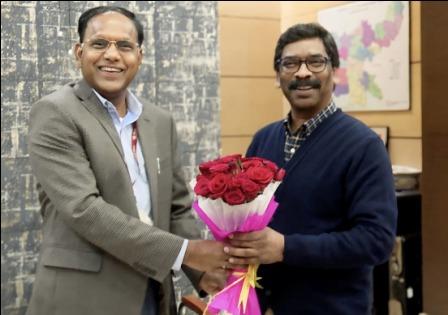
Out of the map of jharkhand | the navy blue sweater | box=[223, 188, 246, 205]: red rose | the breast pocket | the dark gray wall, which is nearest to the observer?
box=[223, 188, 246, 205]: red rose

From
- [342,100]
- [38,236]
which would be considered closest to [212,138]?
[38,236]

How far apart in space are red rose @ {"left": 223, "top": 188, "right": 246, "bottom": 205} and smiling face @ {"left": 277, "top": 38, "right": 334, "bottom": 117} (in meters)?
0.46

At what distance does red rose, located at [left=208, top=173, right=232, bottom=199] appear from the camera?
57.4 inches

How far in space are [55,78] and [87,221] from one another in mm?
1075

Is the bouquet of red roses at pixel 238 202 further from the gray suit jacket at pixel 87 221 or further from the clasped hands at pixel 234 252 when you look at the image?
the gray suit jacket at pixel 87 221

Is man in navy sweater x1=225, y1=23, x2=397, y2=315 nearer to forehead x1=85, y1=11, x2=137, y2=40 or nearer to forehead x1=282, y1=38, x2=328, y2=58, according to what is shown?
forehead x1=282, y1=38, x2=328, y2=58

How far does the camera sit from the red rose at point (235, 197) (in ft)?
4.75

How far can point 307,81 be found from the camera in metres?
1.75

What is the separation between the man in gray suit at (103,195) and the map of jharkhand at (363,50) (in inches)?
87.9

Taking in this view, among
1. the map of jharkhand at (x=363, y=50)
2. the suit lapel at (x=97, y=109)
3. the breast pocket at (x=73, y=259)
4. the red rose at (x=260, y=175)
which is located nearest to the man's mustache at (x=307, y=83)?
the red rose at (x=260, y=175)

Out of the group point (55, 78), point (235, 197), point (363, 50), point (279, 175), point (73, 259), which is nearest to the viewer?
point (235, 197)

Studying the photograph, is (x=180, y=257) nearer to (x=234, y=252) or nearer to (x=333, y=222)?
(x=234, y=252)

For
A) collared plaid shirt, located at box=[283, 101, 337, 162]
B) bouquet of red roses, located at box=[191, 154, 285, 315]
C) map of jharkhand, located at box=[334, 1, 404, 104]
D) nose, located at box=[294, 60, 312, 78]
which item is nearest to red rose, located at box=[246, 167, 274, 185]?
bouquet of red roses, located at box=[191, 154, 285, 315]

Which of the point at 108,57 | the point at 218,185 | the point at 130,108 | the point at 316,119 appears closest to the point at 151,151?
the point at 130,108
